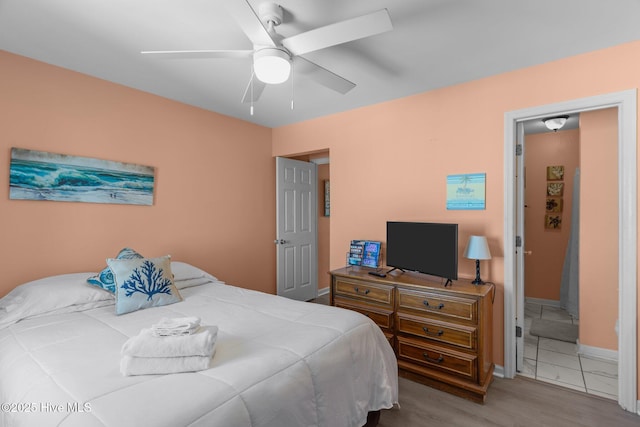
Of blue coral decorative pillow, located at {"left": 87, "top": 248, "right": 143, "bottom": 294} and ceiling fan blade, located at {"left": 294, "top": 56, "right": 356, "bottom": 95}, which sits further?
blue coral decorative pillow, located at {"left": 87, "top": 248, "right": 143, "bottom": 294}

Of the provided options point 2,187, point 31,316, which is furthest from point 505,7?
point 2,187

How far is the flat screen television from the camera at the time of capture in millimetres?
2516

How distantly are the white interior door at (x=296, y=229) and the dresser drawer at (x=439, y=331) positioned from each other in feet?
6.78

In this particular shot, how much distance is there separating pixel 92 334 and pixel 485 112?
325cm

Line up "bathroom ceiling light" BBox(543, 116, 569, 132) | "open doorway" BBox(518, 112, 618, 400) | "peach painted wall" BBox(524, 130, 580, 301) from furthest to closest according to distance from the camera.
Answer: "peach painted wall" BBox(524, 130, 580, 301), "bathroom ceiling light" BBox(543, 116, 569, 132), "open doorway" BBox(518, 112, 618, 400)

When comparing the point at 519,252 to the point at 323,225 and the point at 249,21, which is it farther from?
the point at 323,225

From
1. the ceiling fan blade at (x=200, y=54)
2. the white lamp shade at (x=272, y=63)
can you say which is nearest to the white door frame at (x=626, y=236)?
the white lamp shade at (x=272, y=63)

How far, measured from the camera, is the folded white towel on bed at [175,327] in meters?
1.45

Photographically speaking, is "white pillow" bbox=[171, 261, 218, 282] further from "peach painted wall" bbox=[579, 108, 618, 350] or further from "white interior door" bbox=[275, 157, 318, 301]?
"peach painted wall" bbox=[579, 108, 618, 350]

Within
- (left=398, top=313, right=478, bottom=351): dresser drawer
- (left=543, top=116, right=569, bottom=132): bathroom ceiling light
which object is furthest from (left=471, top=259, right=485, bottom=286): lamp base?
(left=543, top=116, right=569, bottom=132): bathroom ceiling light

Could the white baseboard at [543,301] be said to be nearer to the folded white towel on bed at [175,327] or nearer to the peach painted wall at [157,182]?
the peach painted wall at [157,182]

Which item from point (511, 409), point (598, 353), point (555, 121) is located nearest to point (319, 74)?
point (511, 409)

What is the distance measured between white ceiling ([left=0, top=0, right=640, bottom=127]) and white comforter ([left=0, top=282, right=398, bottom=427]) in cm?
183

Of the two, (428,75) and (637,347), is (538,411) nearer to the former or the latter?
(637,347)
